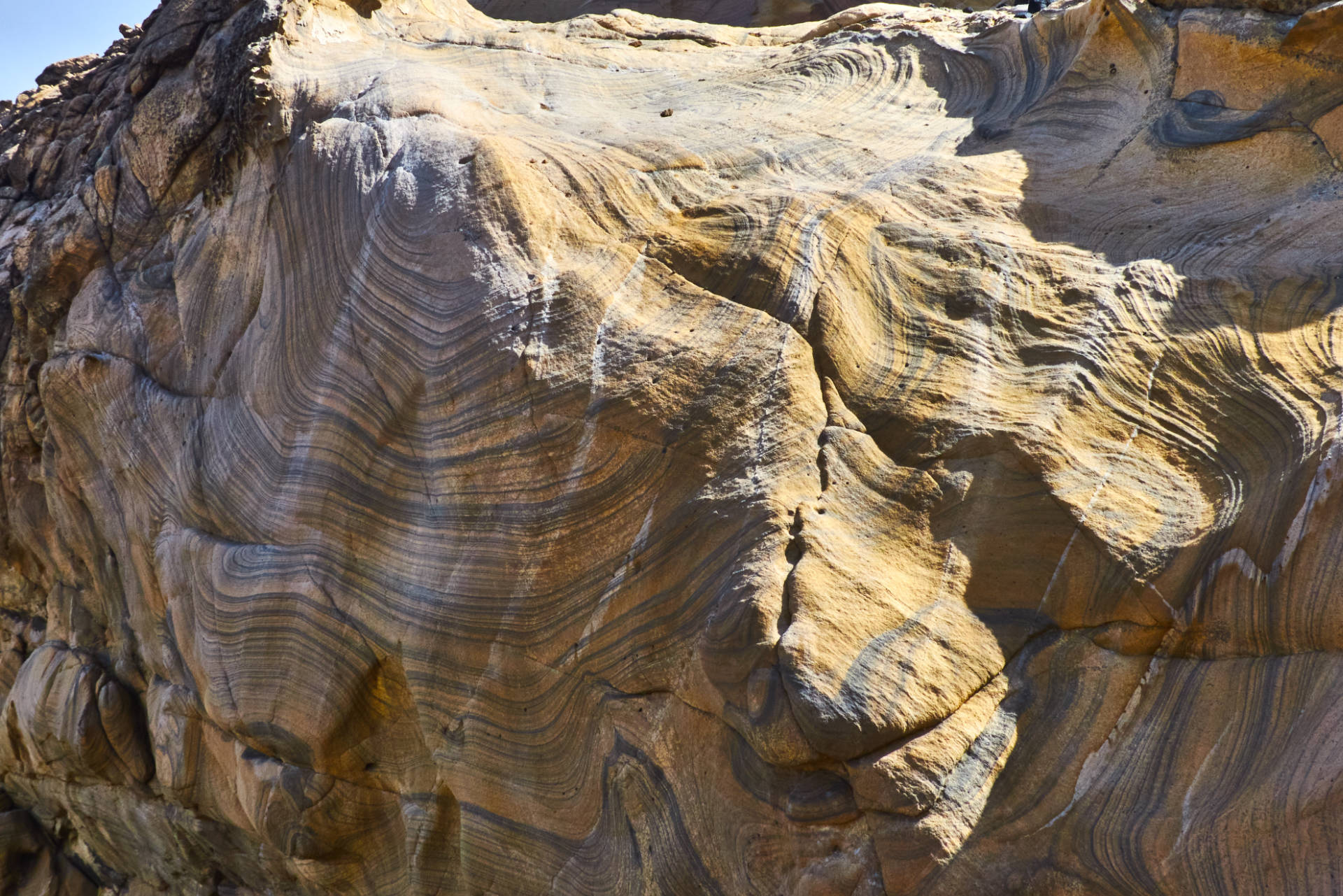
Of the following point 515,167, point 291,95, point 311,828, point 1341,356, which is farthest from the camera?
point 291,95

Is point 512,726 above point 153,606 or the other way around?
above

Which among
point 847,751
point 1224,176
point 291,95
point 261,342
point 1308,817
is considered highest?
point 1224,176

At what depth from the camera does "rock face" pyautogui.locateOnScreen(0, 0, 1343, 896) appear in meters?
3.80

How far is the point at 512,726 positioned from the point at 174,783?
283 cm

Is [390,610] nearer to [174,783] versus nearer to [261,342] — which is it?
[261,342]

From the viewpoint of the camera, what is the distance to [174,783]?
20.3 ft

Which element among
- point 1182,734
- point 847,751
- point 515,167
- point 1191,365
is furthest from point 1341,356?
point 515,167

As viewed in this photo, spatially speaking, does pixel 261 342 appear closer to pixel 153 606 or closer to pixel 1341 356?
pixel 153 606

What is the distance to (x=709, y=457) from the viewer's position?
4.27 m

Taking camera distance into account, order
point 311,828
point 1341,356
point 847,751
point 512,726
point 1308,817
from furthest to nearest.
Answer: point 311,828
point 512,726
point 1341,356
point 847,751
point 1308,817

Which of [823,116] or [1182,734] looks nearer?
[1182,734]

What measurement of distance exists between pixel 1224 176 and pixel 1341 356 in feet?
4.57

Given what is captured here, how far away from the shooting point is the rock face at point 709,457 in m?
3.80

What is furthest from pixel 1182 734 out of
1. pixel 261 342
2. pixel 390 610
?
pixel 261 342
